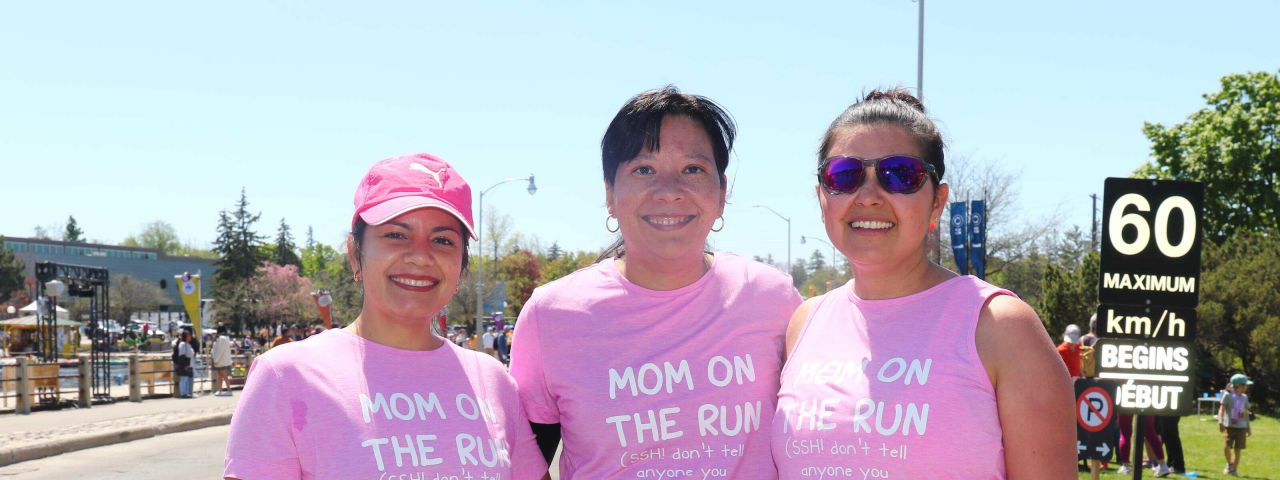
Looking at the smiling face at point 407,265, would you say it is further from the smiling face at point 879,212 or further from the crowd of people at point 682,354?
the smiling face at point 879,212

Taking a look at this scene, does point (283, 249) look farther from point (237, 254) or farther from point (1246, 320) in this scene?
point (1246, 320)

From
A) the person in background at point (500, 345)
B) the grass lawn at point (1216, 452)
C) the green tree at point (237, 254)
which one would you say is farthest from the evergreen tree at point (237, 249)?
the grass lawn at point (1216, 452)

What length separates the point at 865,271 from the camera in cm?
279

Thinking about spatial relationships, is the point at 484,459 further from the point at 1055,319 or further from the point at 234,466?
the point at 1055,319

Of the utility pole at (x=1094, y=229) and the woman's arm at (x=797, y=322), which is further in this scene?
the utility pole at (x=1094, y=229)

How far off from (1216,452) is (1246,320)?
12.0m

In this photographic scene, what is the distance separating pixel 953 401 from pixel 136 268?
360 ft

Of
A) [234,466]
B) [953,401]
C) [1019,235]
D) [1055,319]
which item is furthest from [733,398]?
[1019,235]

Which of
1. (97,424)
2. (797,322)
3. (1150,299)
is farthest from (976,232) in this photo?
(797,322)

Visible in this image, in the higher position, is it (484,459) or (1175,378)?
(484,459)

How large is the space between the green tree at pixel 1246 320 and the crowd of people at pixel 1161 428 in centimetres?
1305

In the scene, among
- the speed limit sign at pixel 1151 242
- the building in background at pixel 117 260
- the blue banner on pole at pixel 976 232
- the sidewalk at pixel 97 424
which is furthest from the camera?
the building in background at pixel 117 260

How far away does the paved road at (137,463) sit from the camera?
12.6m

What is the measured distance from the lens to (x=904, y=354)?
2.59 m
